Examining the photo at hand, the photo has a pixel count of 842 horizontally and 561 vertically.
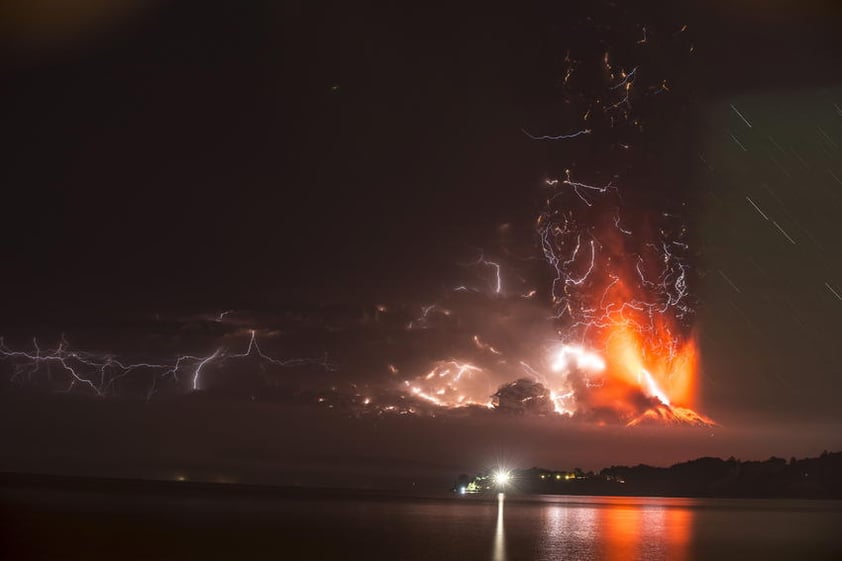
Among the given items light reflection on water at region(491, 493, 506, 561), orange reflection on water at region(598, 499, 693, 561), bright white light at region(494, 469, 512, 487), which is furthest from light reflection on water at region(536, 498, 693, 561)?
bright white light at region(494, 469, 512, 487)

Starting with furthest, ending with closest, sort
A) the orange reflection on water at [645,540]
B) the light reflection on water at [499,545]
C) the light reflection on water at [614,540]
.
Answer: the orange reflection on water at [645,540], the light reflection on water at [614,540], the light reflection on water at [499,545]

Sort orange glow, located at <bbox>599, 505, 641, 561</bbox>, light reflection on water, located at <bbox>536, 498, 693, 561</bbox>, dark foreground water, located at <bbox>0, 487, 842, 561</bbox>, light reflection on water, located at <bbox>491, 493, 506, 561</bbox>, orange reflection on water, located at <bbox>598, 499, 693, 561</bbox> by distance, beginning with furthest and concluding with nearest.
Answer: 1. orange reflection on water, located at <bbox>598, 499, 693, 561</bbox>
2. orange glow, located at <bbox>599, 505, 641, 561</bbox>
3. light reflection on water, located at <bbox>536, 498, 693, 561</bbox>
4. light reflection on water, located at <bbox>491, 493, 506, 561</bbox>
5. dark foreground water, located at <bbox>0, 487, 842, 561</bbox>

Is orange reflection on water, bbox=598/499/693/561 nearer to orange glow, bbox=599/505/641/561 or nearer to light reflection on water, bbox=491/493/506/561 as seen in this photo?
orange glow, bbox=599/505/641/561

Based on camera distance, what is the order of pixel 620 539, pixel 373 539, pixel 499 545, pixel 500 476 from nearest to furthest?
pixel 499 545 < pixel 373 539 < pixel 620 539 < pixel 500 476

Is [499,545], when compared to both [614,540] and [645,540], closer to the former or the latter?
[614,540]

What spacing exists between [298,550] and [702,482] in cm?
14752

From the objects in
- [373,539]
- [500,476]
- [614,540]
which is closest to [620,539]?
[614,540]

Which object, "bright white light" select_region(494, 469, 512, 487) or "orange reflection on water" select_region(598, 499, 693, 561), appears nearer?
"orange reflection on water" select_region(598, 499, 693, 561)

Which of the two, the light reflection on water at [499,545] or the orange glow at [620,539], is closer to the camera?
the light reflection on water at [499,545]

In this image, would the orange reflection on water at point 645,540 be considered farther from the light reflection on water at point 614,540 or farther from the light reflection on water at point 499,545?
the light reflection on water at point 499,545

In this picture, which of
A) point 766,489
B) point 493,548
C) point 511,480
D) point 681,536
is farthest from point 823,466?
point 493,548

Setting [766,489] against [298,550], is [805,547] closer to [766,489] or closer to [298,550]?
[298,550]

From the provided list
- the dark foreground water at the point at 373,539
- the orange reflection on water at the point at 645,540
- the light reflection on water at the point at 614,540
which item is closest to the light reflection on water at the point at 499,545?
the dark foreground water at the point at 373,539

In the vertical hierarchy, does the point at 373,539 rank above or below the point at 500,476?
below
